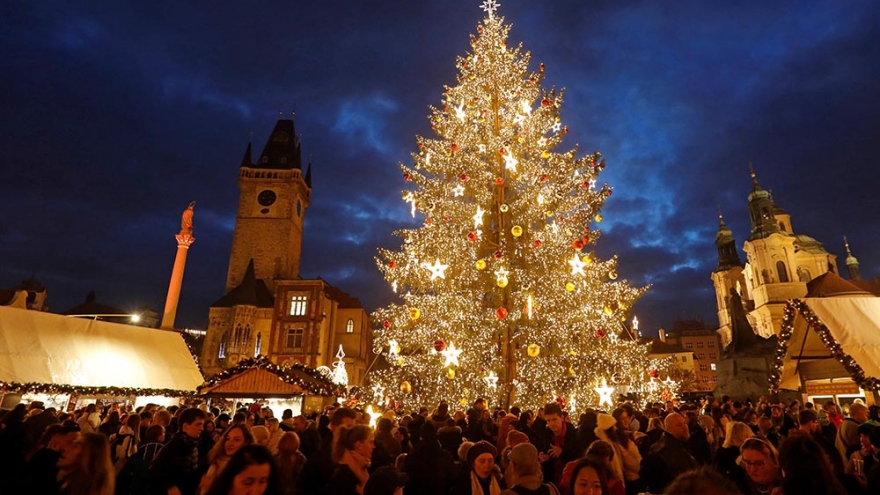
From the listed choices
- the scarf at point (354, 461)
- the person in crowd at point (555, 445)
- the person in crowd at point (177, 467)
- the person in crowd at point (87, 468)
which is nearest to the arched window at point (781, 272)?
the person in crowd at point (555, 445)

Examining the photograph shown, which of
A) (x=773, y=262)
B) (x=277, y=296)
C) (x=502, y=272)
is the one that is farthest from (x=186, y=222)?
(x=773, y=262)

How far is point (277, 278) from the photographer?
2170 inches

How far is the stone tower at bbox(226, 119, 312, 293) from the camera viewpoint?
5678 cm

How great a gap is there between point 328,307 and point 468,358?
41.6 meters

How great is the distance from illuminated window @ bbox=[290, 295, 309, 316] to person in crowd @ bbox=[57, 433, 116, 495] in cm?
4781

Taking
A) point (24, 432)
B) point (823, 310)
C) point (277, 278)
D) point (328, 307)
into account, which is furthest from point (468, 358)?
point (277, 278)

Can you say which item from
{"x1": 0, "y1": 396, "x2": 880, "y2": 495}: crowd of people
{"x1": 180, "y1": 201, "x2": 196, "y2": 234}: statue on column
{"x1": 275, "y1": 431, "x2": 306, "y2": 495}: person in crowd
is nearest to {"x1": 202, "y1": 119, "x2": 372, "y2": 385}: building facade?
{"x1": 180, "y1": 201, "x2": 196, "y2": 234}: statue on column

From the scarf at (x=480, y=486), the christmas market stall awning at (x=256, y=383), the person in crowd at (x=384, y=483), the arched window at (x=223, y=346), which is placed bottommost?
the scarf at (x=480, y=486)

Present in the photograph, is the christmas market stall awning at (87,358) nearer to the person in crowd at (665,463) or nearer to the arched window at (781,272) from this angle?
the person in crowd at (665,463)

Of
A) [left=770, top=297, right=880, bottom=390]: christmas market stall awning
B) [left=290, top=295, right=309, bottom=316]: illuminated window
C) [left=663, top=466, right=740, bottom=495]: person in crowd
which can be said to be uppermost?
[left=290, top=295, right=309, bottom=316]: illuminated window

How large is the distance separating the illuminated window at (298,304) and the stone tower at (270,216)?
6.07 metres

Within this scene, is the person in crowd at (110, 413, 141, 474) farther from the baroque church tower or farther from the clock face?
the baroque church tower

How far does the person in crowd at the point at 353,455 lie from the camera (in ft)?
12.8

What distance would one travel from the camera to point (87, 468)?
3480 millimetres
